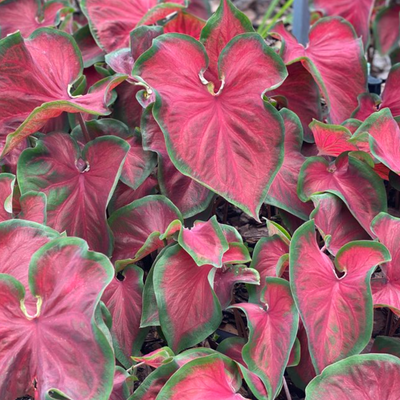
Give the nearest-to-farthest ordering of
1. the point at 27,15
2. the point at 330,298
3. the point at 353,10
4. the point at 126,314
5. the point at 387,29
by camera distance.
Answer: the point at 330,298 < the point at 126,314 < the point at 27,15 < the point at 353,10 < the point at 387,29

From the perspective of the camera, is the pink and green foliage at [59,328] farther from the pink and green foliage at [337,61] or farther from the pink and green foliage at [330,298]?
the pink and green foliage at [337,61]

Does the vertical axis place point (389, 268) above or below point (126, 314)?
above

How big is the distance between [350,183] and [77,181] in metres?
0.46

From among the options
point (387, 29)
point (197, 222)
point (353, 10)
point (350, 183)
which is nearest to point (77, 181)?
point (197, 222)

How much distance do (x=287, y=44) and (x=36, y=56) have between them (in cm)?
48

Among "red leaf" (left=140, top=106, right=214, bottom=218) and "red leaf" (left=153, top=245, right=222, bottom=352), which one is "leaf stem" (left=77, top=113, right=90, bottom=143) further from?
"red leaf" (left=153, top=245, right=222, bottom=352)

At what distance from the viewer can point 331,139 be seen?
3.69 ft

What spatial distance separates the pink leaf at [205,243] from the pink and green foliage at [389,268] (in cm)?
24

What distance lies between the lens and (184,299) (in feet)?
3.11

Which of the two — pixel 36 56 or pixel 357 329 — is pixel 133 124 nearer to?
pixel 36 56

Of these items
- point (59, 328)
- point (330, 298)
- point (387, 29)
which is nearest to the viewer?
point (59, 328)

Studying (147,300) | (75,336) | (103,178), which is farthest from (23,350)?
(103,178)

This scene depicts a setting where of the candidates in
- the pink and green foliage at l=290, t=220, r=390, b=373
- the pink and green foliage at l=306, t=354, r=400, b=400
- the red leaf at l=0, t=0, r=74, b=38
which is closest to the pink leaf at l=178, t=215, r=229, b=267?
the pink and green foliage at l=290, t=220, r=390, b=373

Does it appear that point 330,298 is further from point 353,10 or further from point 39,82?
point 353,10
